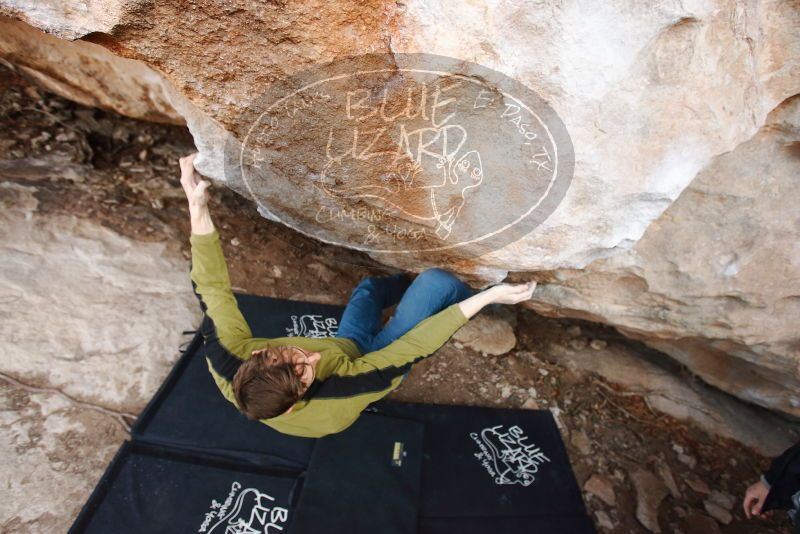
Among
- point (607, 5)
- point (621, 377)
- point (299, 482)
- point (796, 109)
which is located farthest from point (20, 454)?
point (796, 109)

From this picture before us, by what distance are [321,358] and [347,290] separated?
1.27 metres

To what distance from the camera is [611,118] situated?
5.24 feet

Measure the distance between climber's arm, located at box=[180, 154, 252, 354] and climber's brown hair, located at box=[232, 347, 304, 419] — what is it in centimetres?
25

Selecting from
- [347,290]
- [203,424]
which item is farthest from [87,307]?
[347,290]

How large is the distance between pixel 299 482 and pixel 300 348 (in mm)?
892

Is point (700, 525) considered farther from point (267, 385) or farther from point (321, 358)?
point (267, 385)

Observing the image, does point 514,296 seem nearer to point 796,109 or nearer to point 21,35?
point 796,109

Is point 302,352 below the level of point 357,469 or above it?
above

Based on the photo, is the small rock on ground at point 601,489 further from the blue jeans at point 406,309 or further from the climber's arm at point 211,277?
the climber's arm at point 211,277

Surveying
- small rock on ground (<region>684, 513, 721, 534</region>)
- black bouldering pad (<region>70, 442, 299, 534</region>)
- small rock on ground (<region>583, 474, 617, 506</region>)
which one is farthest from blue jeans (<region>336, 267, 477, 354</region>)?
small rock on ground (<region>684, 513, 721, 534</region>)

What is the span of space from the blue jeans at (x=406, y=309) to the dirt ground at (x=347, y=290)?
453 millimetres

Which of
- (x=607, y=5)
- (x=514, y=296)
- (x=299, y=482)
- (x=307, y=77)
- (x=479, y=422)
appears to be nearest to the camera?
(x=607, y=5)

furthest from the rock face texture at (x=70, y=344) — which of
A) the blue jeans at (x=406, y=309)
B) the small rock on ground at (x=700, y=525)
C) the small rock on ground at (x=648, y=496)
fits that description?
the small rock on ground at (x=700, y=525)

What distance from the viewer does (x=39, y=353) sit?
94.7 inches
